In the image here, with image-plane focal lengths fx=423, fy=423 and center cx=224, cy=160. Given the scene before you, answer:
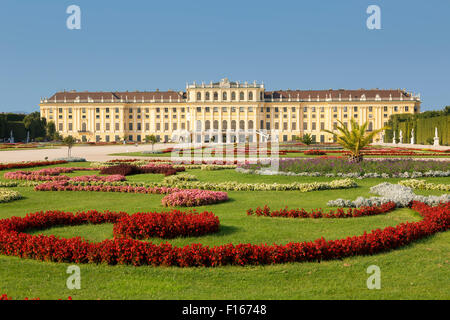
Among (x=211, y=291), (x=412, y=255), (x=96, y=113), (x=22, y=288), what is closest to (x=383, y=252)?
(x=412, y=255)

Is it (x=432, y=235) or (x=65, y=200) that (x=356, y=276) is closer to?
(x=432, y=235)

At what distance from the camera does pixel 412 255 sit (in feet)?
17.2

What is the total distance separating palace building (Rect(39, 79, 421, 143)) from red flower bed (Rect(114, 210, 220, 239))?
2582 inches

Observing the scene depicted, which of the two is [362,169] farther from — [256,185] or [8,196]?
[8,196]

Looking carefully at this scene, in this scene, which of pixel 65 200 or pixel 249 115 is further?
pixel 249 115

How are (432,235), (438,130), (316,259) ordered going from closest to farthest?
(316,259)
(432,235)
(438,130)

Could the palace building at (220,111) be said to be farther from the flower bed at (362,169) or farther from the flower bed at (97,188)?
the flower bed at (97,188)

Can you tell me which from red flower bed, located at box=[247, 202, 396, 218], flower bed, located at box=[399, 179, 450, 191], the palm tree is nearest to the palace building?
the palm tree

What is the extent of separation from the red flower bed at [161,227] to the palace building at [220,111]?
65580 millimetres

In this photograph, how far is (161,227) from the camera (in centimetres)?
606

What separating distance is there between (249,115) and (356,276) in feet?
236

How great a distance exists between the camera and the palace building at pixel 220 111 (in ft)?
245

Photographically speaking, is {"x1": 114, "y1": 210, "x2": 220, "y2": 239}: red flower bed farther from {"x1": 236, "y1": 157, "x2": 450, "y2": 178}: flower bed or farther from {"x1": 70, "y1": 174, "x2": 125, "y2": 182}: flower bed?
{"x1": 236, "y1": 157, "x2": 450, "y2": 178}: flower bed

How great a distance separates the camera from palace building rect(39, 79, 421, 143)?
2938 inches
